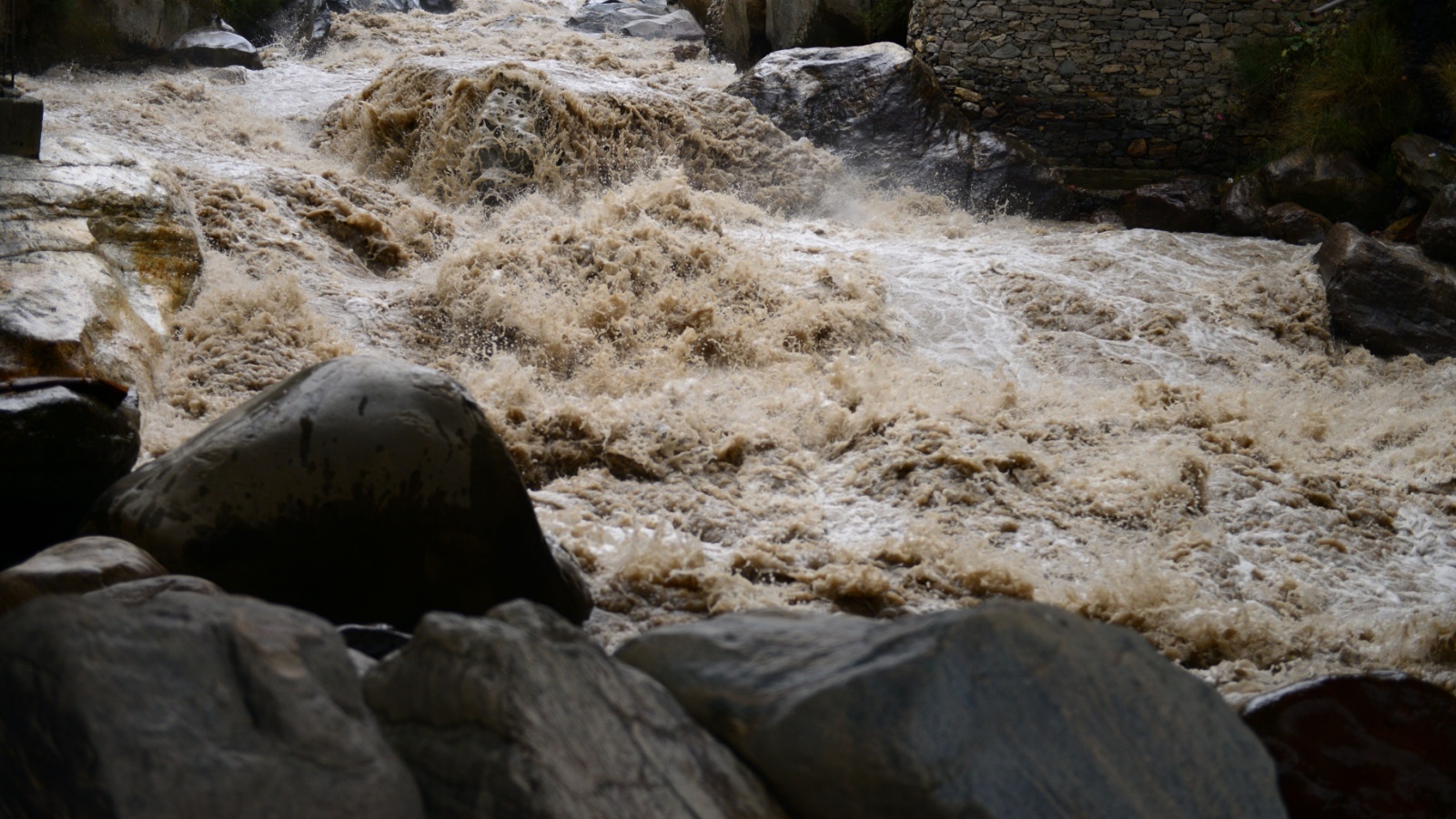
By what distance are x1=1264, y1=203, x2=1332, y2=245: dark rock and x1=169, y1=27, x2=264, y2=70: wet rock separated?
10667 mm

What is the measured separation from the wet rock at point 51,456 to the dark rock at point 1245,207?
356 inches

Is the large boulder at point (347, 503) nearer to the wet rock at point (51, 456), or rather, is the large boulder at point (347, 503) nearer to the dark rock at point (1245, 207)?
the wet rock at point (51, 456)

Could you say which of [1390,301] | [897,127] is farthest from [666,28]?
[1390,301]

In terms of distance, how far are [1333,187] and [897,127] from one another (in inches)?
157

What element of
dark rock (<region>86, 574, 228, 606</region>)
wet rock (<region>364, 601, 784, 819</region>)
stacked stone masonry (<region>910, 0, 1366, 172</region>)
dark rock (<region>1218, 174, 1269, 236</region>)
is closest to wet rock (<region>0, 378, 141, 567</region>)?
dark rock (<region>86, 574, 228, 606</region>)

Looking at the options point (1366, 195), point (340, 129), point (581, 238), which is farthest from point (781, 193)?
point (1366, 195)

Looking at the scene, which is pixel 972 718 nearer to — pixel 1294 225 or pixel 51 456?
pixel 51 456

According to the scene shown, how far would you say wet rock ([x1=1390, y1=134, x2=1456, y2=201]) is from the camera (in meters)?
8.42

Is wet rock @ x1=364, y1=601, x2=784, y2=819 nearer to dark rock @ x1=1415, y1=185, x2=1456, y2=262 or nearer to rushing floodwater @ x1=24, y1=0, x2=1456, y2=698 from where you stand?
rushing floodwater @ x1=24, y1=0, x2=1456, y2=698

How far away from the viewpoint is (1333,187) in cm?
907

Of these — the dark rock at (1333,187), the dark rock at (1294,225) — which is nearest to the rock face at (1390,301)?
the dark rock at (1294,225)

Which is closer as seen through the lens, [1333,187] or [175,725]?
[175,725]

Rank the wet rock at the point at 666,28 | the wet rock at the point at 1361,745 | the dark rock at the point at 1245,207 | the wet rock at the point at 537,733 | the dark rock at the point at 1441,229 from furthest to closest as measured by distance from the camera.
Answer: the wet rock at the point at 666,28 < the dark rock at the point at 1245,207 < the dark rock at the point at 1441,229 < the wet rock at the point at 1361,745 < the wet rock at the point at 537,733

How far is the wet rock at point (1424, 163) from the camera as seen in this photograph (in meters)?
8.42
